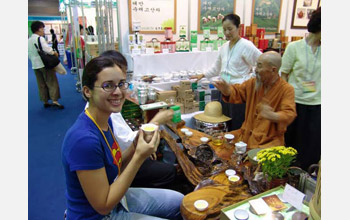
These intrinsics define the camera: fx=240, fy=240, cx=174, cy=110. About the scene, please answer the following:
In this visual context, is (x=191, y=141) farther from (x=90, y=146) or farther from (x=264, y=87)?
(x=90, y=146)

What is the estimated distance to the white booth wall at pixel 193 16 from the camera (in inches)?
139

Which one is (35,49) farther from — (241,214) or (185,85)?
(241,214)

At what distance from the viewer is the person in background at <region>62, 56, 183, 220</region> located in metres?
1.03

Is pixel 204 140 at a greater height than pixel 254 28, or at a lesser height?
lesser

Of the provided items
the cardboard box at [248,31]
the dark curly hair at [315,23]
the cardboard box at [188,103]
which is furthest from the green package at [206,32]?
the dark curly hair at [315,23]

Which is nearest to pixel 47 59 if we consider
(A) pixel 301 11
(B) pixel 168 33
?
(B) pixel 168 33

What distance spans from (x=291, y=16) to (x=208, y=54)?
241 centimetres

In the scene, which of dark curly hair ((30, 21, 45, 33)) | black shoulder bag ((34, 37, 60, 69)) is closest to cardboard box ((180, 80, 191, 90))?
black shoulder bag ((34, 37, 60, 69))

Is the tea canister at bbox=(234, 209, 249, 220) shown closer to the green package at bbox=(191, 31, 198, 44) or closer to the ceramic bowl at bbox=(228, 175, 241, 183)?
the ceramic bowl at bbox=(228, 175, 241, 183)

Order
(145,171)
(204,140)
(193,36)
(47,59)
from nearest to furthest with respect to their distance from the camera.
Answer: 1. (145,171)
2. (204,140)
3. (193,36)
4. (47,59)

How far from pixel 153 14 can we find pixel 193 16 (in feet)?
2.43

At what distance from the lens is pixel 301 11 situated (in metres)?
5.06

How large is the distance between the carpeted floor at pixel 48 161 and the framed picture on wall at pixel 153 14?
2123 mm

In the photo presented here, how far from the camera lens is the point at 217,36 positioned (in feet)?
14.2
